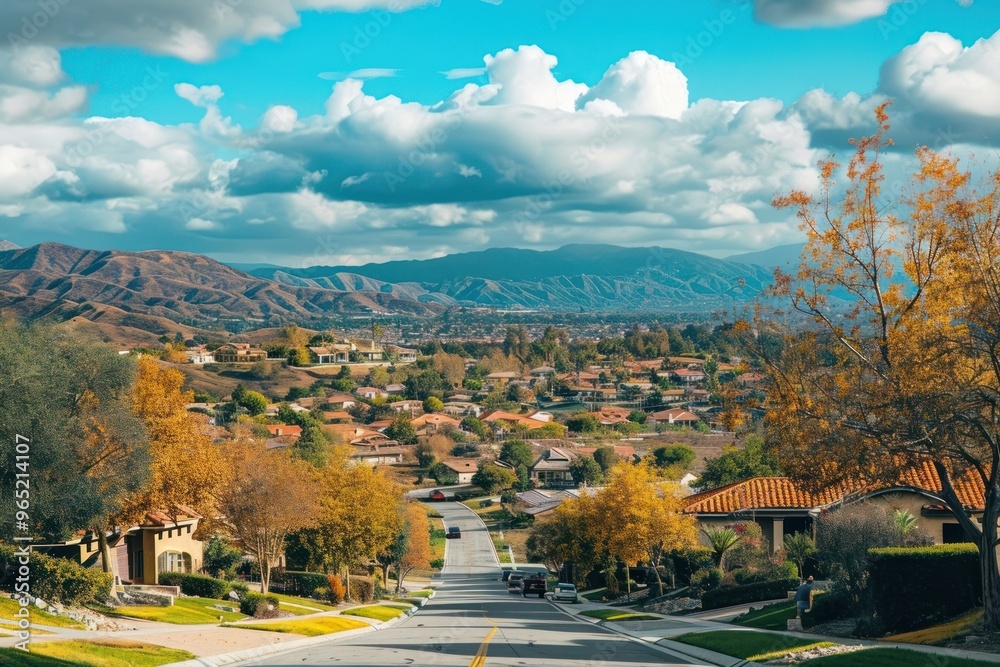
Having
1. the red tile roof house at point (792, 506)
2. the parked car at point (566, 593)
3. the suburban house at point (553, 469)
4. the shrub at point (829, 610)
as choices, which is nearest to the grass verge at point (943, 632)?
the shrub at point (829, 610)

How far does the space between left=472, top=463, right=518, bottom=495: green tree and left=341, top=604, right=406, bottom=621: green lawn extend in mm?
70932

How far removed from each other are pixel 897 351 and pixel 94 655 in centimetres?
1798

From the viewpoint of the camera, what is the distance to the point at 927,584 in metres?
23.2

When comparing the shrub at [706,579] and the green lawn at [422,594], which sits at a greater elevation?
the shrub at [706,579]

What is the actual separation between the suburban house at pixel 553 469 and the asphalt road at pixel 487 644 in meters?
66.9

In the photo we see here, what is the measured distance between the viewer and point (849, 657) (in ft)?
61.0

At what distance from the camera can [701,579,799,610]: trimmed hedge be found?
35.5 metres

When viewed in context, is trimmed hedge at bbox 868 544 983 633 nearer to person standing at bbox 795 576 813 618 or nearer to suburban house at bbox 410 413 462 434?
person standing at bbox 795 576 813 618

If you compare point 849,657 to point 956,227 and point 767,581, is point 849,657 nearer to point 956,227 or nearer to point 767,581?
point 956,227

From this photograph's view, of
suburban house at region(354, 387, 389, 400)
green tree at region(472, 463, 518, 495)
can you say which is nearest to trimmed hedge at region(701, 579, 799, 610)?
green tree at region(472, 463, 518, 495)

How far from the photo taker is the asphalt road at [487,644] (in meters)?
20.4

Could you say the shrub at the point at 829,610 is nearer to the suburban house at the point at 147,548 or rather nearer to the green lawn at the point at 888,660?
the green lawn at the point at 888,660

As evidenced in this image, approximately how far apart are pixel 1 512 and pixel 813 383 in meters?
21.1

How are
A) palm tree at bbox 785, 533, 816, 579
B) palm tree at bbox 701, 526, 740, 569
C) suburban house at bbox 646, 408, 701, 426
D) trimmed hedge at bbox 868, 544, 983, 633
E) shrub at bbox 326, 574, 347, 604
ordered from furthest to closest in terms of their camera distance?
suburban house at bbox 646, 408, 701, 426, shrub at bbox 326, 574, 347, 604, palm tree at bbox 701, 526, 740, 569, palm tree at bbox 785, 533, 816, 579, trimmed hedge at bbox 868, 544, 983, 633
